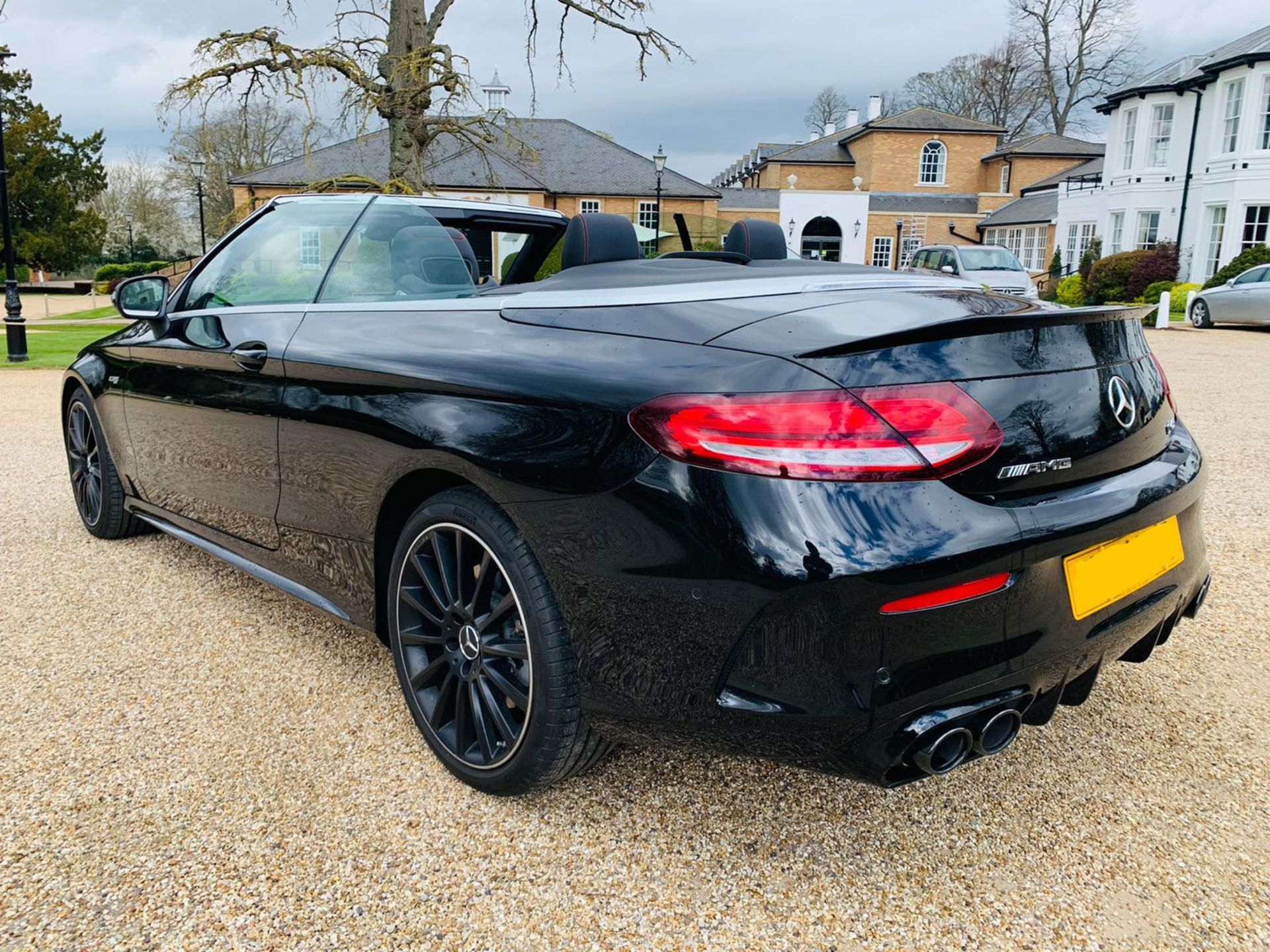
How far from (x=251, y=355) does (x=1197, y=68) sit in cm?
3477

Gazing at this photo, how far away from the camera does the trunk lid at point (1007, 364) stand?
5.96 ft

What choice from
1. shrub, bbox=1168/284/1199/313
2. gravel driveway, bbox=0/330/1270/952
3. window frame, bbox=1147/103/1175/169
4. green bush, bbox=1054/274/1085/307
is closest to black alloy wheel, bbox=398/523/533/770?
gravel driveway, bbox=0/330/1270/952

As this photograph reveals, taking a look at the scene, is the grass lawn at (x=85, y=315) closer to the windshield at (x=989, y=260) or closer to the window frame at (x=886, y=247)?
the windshield at (x=989, y=260)

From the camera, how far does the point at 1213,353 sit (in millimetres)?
15555

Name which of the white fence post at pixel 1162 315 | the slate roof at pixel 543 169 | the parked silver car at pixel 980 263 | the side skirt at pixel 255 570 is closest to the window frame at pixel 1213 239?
the white fence post at pixel 1162 315

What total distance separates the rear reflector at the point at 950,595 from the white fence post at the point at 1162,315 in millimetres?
22222

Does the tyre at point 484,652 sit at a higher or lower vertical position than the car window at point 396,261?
lower

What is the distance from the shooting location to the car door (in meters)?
3.04

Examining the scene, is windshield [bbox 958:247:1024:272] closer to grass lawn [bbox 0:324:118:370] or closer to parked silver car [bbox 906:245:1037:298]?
parked silver car [bbox 906:245:1037:298]

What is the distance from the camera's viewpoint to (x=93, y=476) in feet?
14.9

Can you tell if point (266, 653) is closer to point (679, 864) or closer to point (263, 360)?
point (263, 360)

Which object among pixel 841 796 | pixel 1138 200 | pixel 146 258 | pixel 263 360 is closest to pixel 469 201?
pixel 263 360

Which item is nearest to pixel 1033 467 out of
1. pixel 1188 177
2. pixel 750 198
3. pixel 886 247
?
pixel 1188 177

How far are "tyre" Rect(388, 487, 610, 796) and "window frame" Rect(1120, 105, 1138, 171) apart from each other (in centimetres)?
3613
